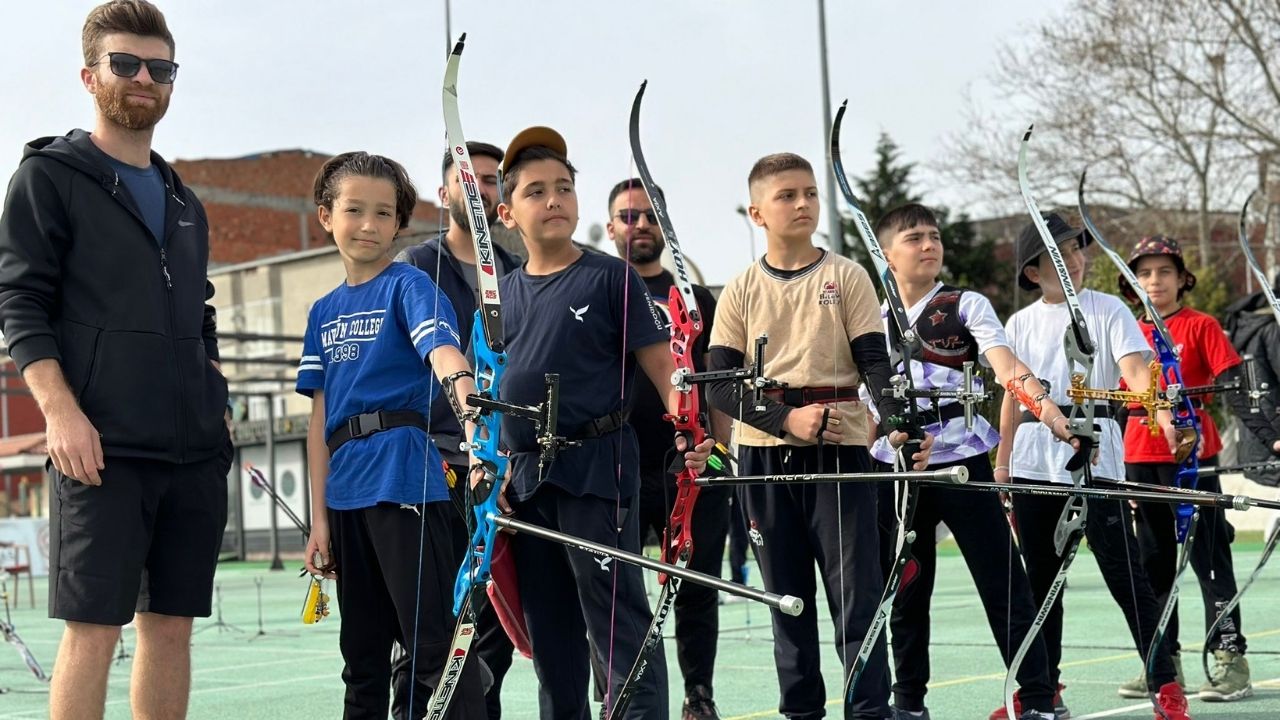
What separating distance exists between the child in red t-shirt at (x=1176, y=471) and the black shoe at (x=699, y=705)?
5.69 ft

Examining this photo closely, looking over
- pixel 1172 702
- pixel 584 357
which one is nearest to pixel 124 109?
Result: pixel 584 357

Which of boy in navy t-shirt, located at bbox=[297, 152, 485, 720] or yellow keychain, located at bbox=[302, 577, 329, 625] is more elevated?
boy in navy t-shirt, located at bbox=[297, 152, 485, 720]

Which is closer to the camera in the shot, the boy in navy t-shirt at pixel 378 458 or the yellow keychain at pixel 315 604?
the boy in navy t-shirt at pixel 378 458

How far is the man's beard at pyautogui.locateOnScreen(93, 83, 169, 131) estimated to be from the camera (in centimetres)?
371

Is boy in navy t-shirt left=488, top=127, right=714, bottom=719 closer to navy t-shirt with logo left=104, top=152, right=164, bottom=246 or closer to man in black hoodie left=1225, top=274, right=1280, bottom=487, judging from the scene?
navy t-shirt with logo left=104, top=152, right=164, bottom=246

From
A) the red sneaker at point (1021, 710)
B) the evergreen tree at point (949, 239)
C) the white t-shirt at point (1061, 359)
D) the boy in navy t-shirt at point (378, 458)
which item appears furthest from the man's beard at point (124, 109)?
the evergreen tree at point (949, 239)

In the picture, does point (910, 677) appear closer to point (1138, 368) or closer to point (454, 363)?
point (1138, 368)

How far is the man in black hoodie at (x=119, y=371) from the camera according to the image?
11.5 feet

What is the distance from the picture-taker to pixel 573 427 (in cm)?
410

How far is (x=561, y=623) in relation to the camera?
13.6 feet

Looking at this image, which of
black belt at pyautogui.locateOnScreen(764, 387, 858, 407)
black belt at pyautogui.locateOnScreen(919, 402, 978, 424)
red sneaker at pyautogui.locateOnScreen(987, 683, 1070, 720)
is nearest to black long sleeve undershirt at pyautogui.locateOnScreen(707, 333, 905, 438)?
black belt at pyautogui.locateOnScreen(764, 387, 858, 407)

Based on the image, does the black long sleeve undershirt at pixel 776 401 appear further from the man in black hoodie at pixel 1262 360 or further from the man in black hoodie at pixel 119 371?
the man in black hoodie at pixel 1262 360

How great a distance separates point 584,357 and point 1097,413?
208 centimetres

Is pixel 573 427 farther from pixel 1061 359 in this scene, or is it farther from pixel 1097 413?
pixel 1061 359
